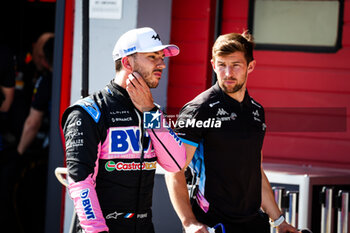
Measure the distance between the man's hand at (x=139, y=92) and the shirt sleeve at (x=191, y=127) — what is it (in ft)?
1.42

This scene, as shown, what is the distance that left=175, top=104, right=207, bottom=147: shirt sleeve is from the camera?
11.1ft

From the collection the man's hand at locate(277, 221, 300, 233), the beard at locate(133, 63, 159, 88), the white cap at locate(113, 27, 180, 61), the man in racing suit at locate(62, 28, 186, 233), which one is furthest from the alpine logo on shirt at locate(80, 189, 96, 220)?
the man's hand at locate(277, 221, 300, 233)

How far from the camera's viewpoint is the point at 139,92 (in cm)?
296

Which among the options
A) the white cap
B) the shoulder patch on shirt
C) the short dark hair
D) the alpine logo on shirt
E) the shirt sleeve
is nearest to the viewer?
→ the alpine logo on shirt

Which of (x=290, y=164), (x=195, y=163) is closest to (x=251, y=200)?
(x=195, y=163)

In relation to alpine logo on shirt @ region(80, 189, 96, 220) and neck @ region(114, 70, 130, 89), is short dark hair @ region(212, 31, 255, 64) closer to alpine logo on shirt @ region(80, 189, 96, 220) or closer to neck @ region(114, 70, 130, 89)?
neck @ region(114, 70, 130, 89)

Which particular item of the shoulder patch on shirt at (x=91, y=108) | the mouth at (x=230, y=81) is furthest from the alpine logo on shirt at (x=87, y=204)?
the mouth at (x=230, y=81)

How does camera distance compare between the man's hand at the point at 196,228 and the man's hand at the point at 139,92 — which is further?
the man's hand at the point at 196,228

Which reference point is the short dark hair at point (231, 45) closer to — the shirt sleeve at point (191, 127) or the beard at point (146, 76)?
the shirt sleeve at point (191, 127)

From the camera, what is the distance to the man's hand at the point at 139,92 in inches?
116

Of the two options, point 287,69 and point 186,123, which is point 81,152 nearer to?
point 186,123

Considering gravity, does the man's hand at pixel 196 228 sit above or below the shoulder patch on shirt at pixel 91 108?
below

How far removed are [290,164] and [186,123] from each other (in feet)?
8.20

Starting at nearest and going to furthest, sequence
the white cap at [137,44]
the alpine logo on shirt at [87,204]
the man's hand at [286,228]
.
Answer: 1. the alpine logo on shirt at [87,204]
2. the white cap at [137,44]
3. the man's hand at [286,228]
